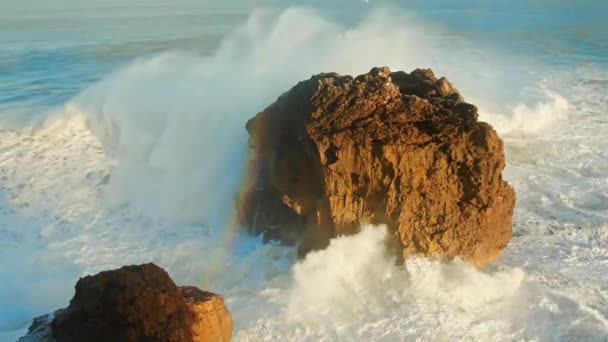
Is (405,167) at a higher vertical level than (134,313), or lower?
higher

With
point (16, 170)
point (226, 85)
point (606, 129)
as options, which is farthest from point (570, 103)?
point (16, 170)

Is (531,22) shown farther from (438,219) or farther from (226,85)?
(438,219)

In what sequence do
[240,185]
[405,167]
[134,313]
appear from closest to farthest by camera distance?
[134,313]
[405,167]
[240,185]

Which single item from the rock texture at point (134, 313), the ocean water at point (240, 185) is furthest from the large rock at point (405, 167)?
the rock texture at point (134, 313)

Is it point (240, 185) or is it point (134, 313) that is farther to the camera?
point (240, 185)

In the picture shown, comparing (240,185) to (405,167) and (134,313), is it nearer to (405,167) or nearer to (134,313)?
(405,167)

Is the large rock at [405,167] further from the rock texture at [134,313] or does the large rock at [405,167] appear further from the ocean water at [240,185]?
the rock texture at [134,313]

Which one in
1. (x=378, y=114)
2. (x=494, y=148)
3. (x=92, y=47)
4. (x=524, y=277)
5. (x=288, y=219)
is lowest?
(x=524, y=277)

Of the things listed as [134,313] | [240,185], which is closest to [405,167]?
[240,185]
